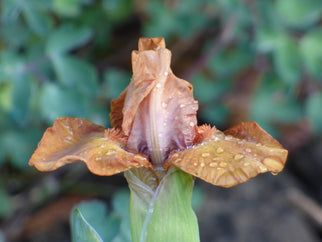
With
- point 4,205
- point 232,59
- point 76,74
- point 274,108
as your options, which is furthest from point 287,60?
point 4,205

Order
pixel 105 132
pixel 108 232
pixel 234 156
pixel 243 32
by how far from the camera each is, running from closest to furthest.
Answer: pixel 234 156
pixel 105 132
pixel 108 232
pixel 243 32

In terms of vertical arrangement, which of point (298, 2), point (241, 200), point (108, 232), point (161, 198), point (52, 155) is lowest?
point (241, 200)

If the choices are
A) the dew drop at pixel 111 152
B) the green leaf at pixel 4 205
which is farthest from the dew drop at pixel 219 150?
the green leaf at pixel 4 205

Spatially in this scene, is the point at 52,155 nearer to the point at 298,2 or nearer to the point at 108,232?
the point at 108,232

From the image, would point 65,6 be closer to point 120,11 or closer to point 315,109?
point 120,11

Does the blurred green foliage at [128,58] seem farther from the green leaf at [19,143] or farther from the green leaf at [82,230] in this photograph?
the green leaf at [82,230]

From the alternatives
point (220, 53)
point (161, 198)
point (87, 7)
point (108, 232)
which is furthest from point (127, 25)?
point (161, 198)
